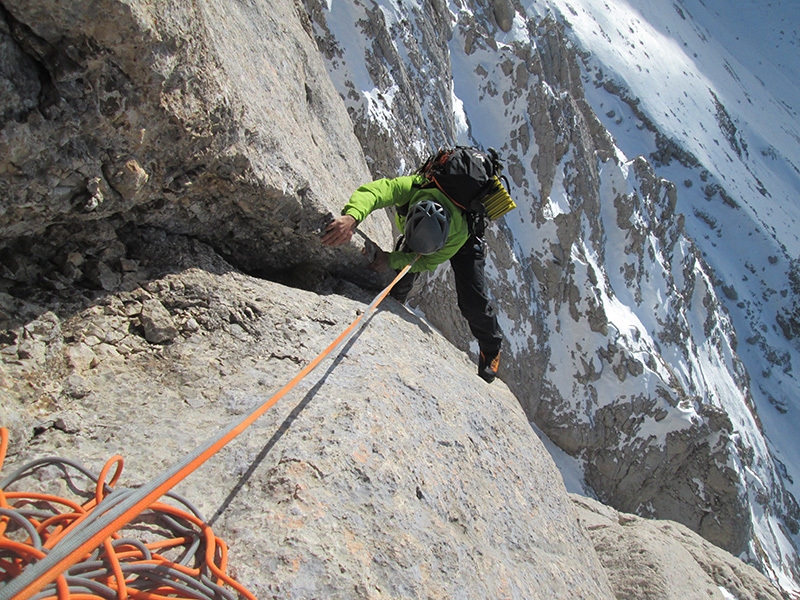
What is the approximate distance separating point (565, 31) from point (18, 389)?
53.0 metres

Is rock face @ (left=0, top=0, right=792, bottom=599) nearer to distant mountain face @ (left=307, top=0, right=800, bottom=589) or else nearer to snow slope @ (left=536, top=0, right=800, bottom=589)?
distant mountain face @ (left=307, top=0, right=800, bottom=589)

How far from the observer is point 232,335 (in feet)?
8.91

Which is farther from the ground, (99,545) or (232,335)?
(99,545)

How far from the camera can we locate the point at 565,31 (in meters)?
45.3

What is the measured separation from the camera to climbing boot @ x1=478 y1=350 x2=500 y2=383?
4.78 m

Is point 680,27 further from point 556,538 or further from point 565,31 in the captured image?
point 556,538

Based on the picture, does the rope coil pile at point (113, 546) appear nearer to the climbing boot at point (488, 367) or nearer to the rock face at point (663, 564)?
the climbing boot at point (488, 367)

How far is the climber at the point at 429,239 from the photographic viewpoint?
3.81m

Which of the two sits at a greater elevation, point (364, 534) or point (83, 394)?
point (364, 534)

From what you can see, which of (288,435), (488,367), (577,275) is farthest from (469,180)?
(577,275)

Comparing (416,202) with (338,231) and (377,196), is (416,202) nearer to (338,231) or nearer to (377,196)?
(377,196)

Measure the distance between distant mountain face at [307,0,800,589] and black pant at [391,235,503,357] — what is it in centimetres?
1372

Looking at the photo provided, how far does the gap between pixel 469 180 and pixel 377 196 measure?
2.90ft

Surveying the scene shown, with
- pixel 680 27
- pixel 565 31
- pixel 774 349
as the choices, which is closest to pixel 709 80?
pixel 680 27
